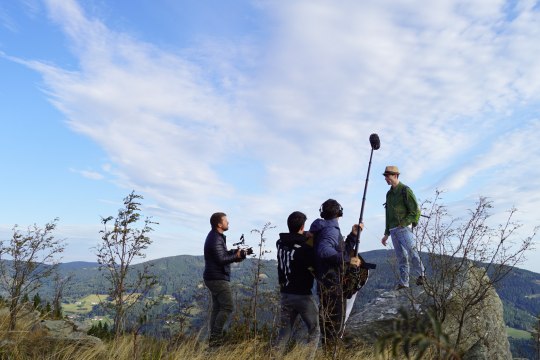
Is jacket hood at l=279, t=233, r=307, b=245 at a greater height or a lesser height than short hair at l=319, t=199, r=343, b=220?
lesser

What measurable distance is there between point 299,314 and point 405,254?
247 centimetres

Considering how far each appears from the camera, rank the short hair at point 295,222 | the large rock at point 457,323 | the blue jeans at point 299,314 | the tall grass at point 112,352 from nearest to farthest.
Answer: the tall grass at point 112,352
the blue jeans at point 299,314
the short hair at point 295,222
the large rock at point 457,323

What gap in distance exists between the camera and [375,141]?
499 centimetres

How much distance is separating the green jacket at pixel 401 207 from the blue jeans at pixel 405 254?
0.15 m

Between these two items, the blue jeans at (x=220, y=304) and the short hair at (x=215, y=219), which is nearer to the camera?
the blue jeans at (x=220, y=304)

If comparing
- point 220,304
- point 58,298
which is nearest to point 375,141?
point 220,304

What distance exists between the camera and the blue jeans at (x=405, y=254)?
7277 millimetres

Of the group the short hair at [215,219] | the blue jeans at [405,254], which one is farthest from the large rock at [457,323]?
the short hair at [215,219]

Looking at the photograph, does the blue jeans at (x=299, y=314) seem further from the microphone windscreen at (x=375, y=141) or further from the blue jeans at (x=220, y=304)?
the microphone windscreen at (x=375, y=141)

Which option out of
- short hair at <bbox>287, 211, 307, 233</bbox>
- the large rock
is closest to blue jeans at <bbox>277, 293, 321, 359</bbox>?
short hair at <bbox>287, 211, 307, 233</bbox>

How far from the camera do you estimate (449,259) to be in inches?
265

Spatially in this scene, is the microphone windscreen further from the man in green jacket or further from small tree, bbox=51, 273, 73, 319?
small tree, bbox=51, 273, 73, 319

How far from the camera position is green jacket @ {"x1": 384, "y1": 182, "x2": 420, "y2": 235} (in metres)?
7.35

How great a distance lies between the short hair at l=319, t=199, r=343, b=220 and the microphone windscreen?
90 centimetres
